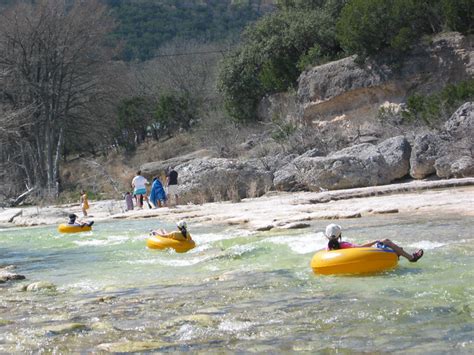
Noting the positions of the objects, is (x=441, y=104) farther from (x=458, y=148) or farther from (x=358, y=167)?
(x=358, y=167)

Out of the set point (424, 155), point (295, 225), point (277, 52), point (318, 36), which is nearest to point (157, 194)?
point (424, 155)

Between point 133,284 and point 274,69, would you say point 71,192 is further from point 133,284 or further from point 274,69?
point 133,284

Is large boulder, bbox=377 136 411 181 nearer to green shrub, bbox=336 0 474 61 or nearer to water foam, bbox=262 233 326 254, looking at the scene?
green shrub, bbox=336 0 474 61

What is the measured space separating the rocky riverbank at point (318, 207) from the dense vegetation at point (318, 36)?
896cm

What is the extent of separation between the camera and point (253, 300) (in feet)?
28.5

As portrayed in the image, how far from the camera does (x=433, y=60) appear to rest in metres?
27.6

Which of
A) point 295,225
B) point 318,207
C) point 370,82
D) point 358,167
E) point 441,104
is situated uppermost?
point 370,82

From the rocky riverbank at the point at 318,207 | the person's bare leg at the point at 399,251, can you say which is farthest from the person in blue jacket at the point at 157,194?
the person's bare leg at the point at 399,251

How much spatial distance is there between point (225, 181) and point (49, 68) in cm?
1917

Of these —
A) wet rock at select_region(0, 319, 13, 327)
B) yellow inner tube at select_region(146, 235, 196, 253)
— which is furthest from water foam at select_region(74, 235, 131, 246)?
wet rock at select_region(0, 319, 13, 327)

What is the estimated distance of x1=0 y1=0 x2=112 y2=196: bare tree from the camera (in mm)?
38094

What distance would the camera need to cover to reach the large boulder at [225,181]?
24500 millimetres

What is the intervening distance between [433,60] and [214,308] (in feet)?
71.2

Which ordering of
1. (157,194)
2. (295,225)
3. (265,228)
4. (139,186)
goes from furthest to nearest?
(139,186), (157,194), (265,228), (295,225)
